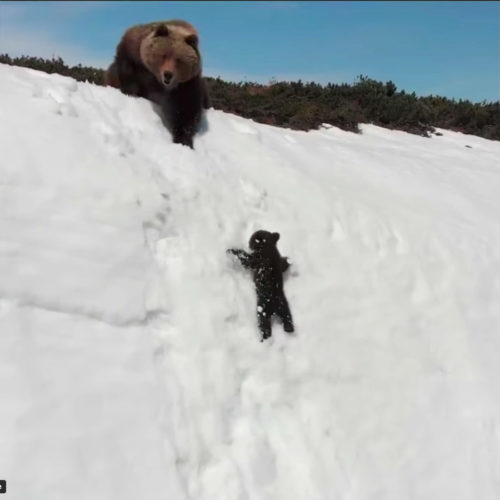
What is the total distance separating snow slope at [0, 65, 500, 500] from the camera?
3305 millimetres

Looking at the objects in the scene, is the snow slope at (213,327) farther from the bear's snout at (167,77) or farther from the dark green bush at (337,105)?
the dark green bush at (337,105)

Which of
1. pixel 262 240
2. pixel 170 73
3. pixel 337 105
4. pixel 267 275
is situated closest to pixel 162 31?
pixel 170 73

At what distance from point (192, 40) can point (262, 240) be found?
7.88 feet

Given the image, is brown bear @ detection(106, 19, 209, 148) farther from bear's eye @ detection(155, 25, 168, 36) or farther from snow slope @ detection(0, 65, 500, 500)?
snow slope @ detection(0, 65, 500, 500)

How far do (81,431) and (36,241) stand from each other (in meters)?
1.28

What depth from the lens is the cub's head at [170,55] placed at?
18.5ft

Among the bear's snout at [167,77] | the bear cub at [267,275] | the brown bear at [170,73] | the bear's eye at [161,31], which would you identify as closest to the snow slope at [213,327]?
the bear cub at [267,275]

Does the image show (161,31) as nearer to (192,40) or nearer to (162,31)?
(162,31)

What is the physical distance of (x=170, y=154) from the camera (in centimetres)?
515

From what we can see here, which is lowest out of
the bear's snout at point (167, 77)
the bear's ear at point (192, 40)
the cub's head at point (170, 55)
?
the bear's snout at point (167, 77)

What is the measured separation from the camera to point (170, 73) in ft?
18.1

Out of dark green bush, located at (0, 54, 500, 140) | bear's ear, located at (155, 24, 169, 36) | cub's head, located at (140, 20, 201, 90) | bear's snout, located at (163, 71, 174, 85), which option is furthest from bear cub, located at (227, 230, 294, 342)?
dark green bush, located at (0, 54, 500, 140)

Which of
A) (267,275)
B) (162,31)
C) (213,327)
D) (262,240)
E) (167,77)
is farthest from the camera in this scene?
(162,31)

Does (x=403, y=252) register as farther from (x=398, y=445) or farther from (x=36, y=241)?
(x=36, y=241)
